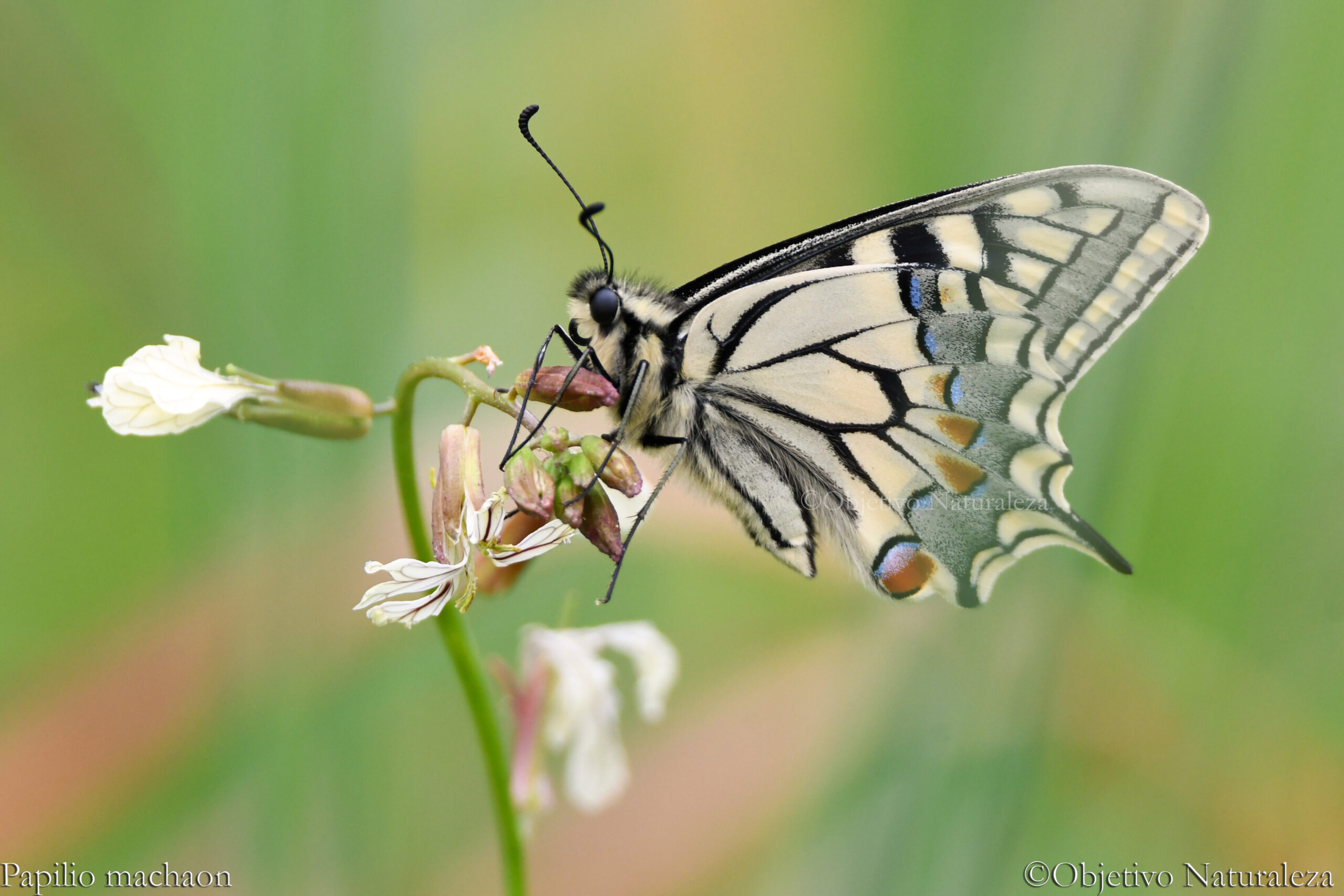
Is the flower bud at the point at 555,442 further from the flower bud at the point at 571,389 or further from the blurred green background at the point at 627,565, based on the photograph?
the blurred green background at the point at 627,565

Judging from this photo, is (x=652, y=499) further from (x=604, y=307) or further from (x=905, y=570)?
(x=905, y=570)

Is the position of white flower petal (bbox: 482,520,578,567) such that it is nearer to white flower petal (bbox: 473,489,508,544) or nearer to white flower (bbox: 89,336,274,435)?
white flower petal (bbox: 473,489,508,544)

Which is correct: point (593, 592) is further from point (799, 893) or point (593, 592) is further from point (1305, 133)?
point (1305, 133)

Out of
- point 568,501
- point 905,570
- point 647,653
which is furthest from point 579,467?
point 905,570

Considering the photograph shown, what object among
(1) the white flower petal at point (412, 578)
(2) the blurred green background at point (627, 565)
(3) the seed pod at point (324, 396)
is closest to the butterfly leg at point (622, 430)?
(1) the white flower petal at point (412, 578)

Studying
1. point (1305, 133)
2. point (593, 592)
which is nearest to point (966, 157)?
point (1305, 133)
